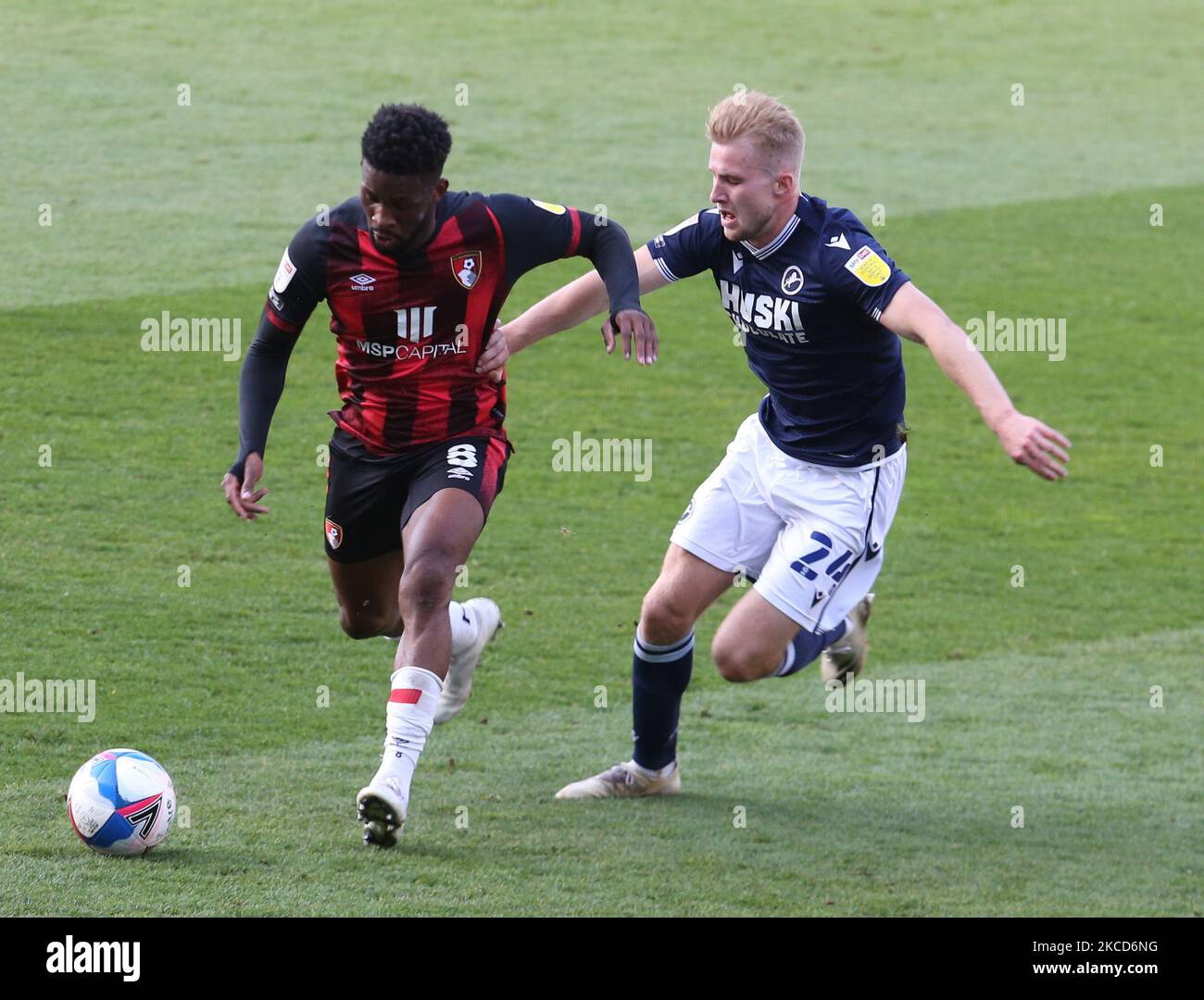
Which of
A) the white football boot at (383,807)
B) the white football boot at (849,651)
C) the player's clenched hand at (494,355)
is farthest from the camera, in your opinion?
the white football boot at (849,651)

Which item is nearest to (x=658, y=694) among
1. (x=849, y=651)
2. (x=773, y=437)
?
(x=773, y=437)

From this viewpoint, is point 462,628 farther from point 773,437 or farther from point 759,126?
point 759,126

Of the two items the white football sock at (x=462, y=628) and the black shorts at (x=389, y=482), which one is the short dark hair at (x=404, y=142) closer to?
the black shorts at (x=389, y=482)

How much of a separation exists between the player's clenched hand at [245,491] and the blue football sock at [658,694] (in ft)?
5.20

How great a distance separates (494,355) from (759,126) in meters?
1.24

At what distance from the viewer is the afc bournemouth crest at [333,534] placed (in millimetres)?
6203

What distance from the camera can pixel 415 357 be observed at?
595 cm

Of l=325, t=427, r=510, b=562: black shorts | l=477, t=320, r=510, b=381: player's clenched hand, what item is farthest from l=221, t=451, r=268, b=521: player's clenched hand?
l=477, t=320, r=510, b=381: player's clenched hand

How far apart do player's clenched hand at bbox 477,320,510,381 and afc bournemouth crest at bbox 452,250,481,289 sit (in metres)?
0.22

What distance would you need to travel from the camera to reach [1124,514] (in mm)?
11156

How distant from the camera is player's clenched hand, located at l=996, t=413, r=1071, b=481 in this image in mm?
4547

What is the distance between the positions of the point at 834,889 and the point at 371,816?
60.2 inches

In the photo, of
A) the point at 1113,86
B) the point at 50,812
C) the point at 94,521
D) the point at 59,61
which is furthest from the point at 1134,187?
the point at 50,812

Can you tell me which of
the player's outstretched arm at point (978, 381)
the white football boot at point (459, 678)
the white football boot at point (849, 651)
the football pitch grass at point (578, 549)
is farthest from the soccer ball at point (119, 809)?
the white football boot at point (849, 651)
